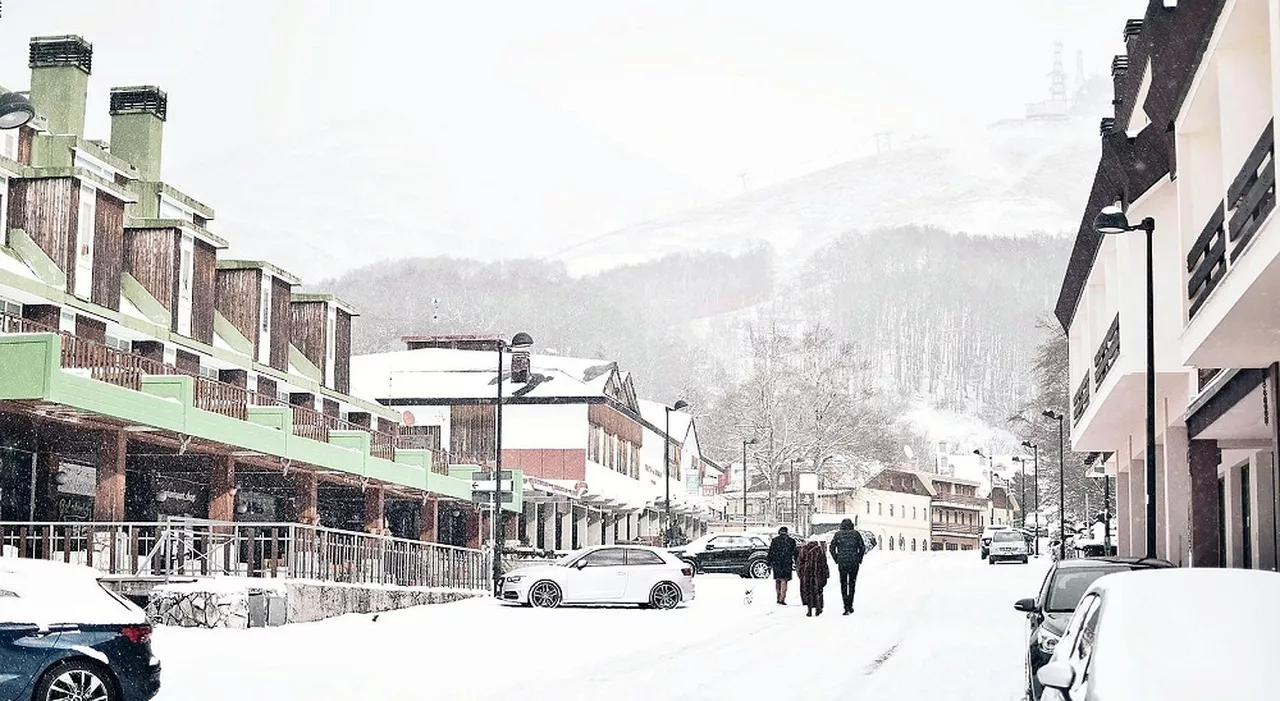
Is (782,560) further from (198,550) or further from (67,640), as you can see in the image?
(67,640)

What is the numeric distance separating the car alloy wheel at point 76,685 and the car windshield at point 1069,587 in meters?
7.94

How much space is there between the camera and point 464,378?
226 feet

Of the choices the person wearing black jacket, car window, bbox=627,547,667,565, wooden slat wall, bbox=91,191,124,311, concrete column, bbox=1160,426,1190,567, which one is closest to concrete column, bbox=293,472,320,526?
wooden slat wall, bbox=91,191,124,311

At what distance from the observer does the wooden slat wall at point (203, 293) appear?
40656 millimetres

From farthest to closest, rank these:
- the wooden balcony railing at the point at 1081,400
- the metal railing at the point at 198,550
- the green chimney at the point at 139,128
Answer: the green chimney at the point at 139,128, the wooden balcony railing at the point at 1081,400, the metal railing at the point at 198,550

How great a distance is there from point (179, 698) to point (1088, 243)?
27.9m

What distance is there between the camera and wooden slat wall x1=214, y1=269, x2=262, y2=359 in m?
44.0

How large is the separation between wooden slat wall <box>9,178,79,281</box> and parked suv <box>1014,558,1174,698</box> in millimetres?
25140

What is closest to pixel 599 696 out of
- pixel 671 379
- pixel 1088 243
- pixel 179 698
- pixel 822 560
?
pixel 179 698

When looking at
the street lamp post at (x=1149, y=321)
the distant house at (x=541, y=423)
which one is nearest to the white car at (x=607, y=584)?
the street lamp post at (x=1149, y=321)

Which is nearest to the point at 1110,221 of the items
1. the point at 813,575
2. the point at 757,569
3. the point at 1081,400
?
the point at 813,575

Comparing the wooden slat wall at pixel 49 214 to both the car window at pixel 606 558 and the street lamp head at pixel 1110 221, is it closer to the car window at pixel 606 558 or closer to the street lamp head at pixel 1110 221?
the car window at pixel 606 558

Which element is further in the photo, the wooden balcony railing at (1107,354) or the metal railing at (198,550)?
the wooden balcony railing at (1107,354)

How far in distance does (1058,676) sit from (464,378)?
201 feet
